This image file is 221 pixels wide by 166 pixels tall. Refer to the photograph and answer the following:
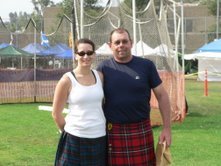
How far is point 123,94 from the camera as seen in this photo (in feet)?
15.3

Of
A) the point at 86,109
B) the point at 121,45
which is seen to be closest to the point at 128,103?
the point at 86,109

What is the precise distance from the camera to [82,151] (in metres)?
4.64

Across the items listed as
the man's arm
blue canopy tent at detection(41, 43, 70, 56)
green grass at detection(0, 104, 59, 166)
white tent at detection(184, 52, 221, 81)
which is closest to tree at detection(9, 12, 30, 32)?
blue canopy tent at detection(41, 43, 70, 56)

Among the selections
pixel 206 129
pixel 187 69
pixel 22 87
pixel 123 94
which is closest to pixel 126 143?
pixel 123 94

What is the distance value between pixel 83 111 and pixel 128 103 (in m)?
0.40

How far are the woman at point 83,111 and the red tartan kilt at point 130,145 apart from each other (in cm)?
12

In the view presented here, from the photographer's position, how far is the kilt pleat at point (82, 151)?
4.62 meters

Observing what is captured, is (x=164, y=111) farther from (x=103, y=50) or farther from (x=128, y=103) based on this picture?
(x=103, y=50)

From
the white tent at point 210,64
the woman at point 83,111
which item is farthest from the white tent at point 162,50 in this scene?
the white tent at point 210,64

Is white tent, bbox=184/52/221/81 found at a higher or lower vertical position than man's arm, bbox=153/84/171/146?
lower

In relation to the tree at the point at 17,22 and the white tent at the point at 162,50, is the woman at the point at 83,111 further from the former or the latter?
the tree at the point at 17,22

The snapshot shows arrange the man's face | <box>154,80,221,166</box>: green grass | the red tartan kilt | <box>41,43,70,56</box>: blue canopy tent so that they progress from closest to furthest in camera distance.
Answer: the man's face, the red tartan kilt, <box>154,80,221,166</box>: green grass, <box>41,43,70,56</box>: blue canopy tent

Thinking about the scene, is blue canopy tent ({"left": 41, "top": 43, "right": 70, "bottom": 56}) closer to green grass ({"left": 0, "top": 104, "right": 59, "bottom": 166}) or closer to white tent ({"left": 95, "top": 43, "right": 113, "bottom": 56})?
green grass ({"left": 0, "top": 104, "right": 59, "bottom": 166})

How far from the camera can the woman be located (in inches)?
180
